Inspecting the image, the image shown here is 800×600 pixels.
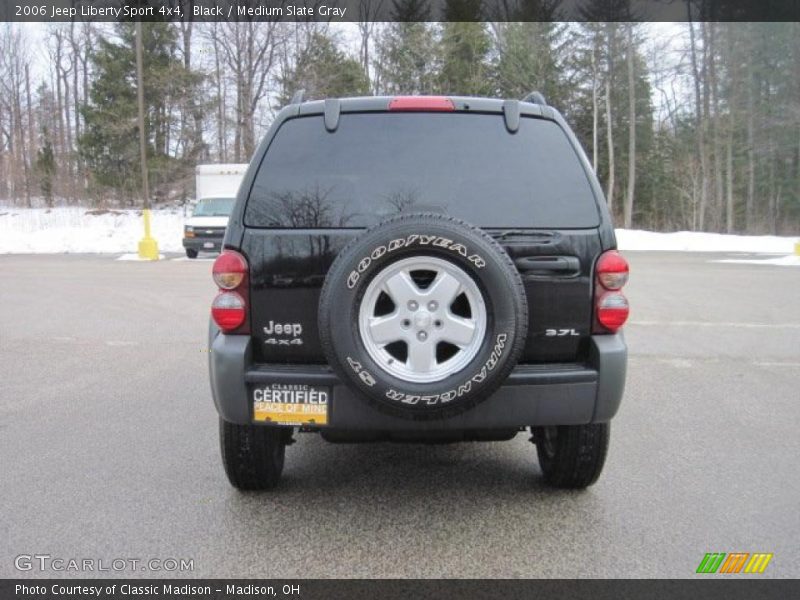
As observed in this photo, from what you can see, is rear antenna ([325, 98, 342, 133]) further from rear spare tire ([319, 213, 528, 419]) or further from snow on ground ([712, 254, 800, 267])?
snow on ground ([712, 254, 800, 267])

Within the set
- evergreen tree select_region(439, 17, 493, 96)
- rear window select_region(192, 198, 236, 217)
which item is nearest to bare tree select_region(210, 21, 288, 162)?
evergreen tree select_region(439, 17, 493, 96)

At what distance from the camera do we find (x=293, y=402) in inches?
119

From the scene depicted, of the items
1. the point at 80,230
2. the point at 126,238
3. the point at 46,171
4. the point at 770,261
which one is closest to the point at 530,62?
the point at 126,238

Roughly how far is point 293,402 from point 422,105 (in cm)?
155

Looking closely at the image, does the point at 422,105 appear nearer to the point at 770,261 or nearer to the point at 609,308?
the point at 609,308

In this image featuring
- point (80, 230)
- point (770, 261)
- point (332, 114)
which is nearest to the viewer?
point (332, 114)

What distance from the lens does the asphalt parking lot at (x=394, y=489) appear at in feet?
9.80

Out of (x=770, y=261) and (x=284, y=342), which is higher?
(x=284, y=342)

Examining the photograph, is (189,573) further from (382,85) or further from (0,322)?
(382,85)

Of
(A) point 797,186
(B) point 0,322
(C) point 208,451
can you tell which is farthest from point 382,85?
(C) point 208,451

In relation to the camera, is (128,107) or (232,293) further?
(128,107)

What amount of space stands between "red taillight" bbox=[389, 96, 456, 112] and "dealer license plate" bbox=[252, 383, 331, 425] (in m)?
1.41

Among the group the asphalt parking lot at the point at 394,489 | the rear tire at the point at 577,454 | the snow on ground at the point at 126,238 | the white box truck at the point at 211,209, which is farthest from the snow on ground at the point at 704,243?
the rear tire at the point at 577,454
